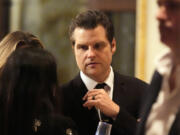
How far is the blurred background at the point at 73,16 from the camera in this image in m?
4.29

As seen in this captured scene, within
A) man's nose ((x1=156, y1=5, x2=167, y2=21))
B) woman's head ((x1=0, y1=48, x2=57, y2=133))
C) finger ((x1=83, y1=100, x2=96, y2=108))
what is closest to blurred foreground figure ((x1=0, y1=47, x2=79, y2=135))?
woman's head ((x1=0, y1=48, x2=57, y2=133))

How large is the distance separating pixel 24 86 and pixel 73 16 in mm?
4117

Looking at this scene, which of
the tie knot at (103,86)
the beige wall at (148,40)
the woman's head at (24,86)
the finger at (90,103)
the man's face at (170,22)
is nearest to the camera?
the man's face at (170,22)

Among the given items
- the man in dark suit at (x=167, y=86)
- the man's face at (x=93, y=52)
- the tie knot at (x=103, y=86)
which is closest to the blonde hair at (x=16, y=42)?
the man's face at (x=93, y=52)

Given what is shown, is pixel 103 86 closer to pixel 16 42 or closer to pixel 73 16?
pixel 16 42

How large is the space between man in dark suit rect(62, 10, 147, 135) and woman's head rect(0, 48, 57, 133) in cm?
43

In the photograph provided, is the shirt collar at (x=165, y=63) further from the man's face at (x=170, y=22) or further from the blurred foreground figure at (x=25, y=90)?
the blurred foreground figure at (x=25, y=90)

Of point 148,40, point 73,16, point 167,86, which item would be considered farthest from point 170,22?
point 73,16

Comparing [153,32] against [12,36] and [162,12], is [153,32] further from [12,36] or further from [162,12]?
[162,12]

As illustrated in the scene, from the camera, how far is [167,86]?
1.15m

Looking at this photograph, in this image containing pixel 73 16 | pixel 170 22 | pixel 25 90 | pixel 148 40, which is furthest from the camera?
pixel 73 16

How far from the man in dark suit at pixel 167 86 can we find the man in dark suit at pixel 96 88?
2.52 ft

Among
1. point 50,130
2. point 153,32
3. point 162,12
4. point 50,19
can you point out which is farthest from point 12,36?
point 50,19

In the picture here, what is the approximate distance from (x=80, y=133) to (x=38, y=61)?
599 mm
